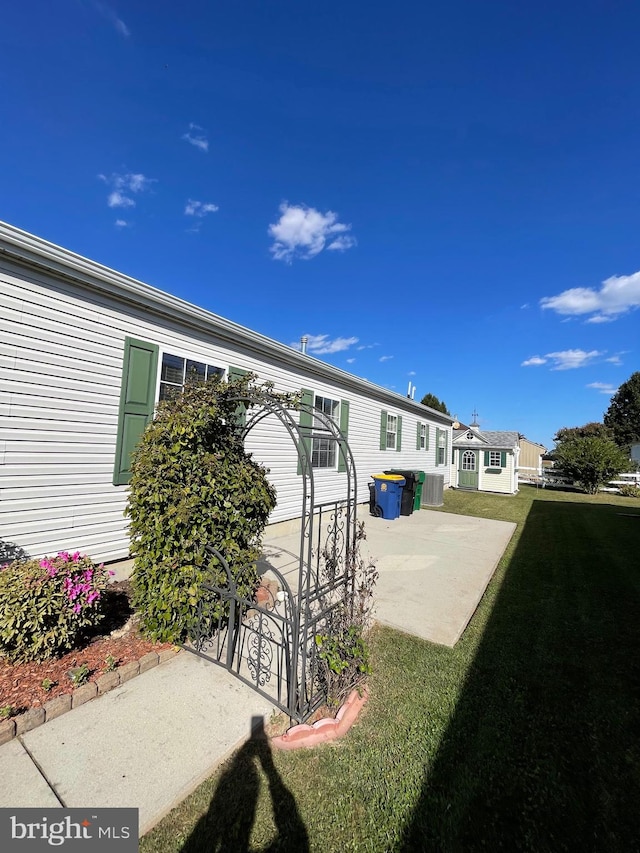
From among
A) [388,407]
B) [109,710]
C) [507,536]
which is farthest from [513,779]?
[388,407]

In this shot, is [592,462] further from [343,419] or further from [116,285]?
[116,285]

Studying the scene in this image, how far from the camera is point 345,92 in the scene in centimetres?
782

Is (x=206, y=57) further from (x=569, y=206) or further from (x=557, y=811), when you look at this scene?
(x=557, y=811)

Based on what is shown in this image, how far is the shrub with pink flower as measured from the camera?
8.20 feet

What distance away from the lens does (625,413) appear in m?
40.8

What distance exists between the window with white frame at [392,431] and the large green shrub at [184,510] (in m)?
8.68

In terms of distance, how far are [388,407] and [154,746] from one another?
400 inches

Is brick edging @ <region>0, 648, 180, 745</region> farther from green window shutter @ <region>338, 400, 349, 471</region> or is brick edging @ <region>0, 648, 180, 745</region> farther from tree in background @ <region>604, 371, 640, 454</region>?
tree in background @ <region>604, 371, 640, 454</region>

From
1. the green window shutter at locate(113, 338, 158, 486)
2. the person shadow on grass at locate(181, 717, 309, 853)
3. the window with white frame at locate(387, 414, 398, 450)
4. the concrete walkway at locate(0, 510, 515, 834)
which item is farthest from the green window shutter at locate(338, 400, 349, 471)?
the person shadow on grass at locate(181, 717, 309, 853)

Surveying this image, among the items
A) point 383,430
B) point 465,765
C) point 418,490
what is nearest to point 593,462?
point 418,490

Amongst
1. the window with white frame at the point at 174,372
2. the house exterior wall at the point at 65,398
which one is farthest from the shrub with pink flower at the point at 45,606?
the window with white frame at the point at 174,372

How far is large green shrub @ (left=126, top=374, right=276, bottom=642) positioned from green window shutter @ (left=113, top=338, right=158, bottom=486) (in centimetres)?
160

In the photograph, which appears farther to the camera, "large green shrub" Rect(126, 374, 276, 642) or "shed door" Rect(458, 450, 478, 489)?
"shed door" Rect(458, 450, 478, 489)

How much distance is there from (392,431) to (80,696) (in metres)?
10.3
